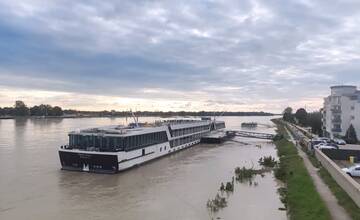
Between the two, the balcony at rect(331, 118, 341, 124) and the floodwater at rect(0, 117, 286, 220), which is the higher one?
the balcony at rect(331, 118, 341, 124)

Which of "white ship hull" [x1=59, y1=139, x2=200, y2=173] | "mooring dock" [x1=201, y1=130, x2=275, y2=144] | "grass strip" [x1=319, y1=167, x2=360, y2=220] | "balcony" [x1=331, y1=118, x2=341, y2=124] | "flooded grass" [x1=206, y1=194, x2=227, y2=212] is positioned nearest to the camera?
"grass strip" [x1=319, y1=167, x2=360, y2=220]

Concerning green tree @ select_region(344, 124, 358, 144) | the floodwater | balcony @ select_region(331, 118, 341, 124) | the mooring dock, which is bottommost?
the floodwater

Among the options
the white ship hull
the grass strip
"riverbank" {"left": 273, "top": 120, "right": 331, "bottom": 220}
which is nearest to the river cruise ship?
the white ship hull

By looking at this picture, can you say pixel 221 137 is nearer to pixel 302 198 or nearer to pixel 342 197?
pixel 302 198

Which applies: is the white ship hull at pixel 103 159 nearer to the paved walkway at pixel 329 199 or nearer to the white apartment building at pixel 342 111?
the paved walkway at pixel 329 199

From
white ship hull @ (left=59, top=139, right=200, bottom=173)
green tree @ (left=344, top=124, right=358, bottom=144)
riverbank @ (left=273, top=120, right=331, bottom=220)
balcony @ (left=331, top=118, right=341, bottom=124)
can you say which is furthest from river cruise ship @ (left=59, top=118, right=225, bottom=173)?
balcony @ (left=331, top=118, right=341, bottom=124)

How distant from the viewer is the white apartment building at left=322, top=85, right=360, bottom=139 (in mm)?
67000

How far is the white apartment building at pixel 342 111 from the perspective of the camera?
6700 centimetres

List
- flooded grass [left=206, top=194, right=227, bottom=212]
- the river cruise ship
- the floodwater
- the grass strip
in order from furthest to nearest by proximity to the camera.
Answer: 1. the river cruise ship
2. flooded grass [left=206, top=194, right=227, bottom=212]
3. the floodwater
4. the grass strip

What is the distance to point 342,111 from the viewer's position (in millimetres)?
71500

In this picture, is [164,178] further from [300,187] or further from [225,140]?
[225,140]

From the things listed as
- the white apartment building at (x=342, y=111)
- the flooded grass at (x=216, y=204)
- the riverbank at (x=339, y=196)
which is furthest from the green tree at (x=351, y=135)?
the flooded grass at (x=216, y=204)

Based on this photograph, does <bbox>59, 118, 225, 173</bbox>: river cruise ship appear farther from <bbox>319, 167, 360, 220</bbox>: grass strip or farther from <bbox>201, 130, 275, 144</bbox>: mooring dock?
<bbox>201, 130, 275, 144</bbox>: mooring dock

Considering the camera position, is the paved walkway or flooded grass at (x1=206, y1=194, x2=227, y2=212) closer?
the paved walkway
